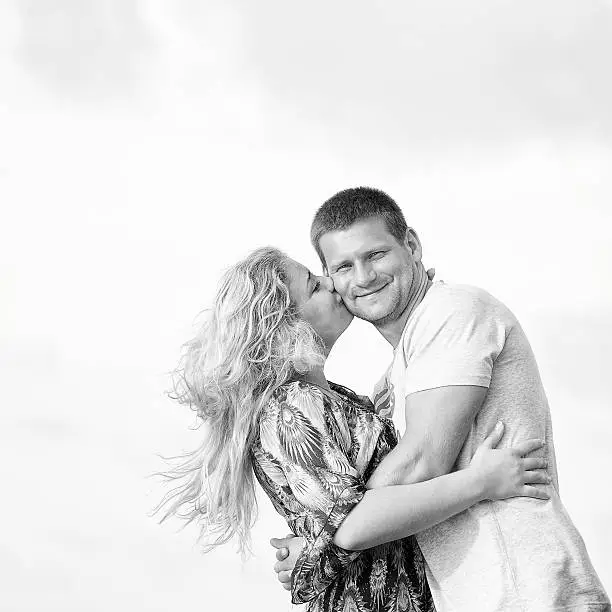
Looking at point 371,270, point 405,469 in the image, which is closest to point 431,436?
point 405,469

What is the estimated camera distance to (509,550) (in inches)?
109

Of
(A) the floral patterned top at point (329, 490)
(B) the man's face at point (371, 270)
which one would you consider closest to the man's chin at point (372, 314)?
(B) the man's face at point (371, 270)

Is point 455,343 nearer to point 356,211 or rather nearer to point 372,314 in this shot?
point 372,314

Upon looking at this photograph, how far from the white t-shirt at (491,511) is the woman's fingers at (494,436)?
0.02 meters

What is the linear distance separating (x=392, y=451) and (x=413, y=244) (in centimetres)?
94

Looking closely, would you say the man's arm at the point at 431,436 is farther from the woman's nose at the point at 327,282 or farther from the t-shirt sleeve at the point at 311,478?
the woman's nose at the point at 327,282

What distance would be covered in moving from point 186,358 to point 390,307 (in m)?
0.72

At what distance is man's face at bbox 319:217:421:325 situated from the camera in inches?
128

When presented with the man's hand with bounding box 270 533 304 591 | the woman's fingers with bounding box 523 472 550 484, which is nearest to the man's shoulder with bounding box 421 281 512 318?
the woman's fingers with bounding box 523 472 550 484

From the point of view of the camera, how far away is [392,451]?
279cm

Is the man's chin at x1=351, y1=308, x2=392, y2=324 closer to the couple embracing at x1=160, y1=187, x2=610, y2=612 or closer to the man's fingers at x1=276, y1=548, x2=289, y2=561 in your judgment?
the couple embracing at x1=160, y1=187, x2=610, y2=612

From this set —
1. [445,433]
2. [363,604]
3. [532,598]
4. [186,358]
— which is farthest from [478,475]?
[186,358]

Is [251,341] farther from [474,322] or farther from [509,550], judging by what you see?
[509,550]

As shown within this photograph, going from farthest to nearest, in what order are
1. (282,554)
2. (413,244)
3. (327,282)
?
(413,244)
(327,282)
(282,554)
